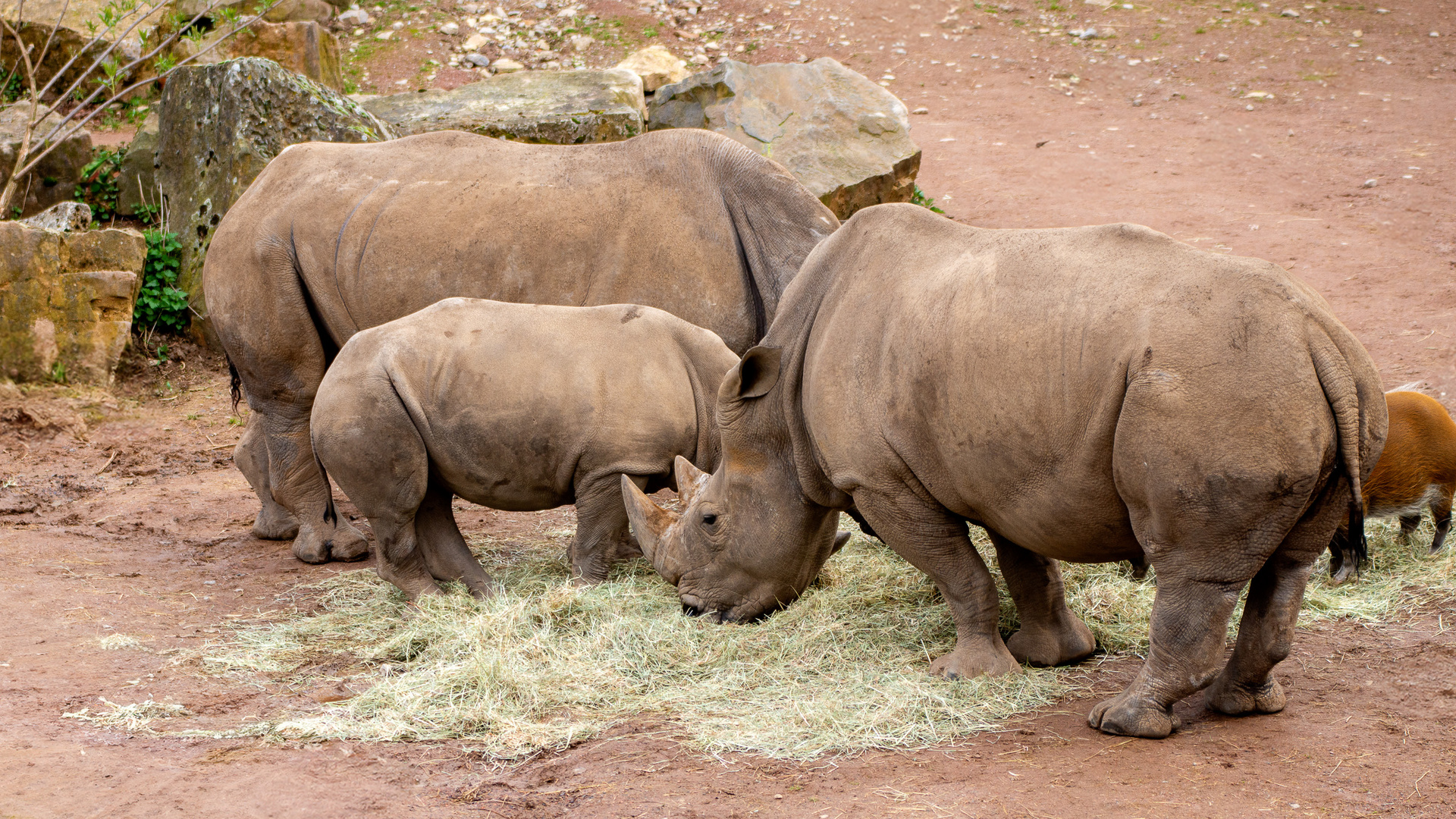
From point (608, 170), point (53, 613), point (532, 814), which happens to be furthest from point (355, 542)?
point (532, 814)

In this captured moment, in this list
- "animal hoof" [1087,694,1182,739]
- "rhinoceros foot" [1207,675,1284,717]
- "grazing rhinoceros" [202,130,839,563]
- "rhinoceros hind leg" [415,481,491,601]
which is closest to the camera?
"animal hoof" [1087,694,1182,739]

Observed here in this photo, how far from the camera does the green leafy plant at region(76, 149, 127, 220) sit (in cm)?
1201

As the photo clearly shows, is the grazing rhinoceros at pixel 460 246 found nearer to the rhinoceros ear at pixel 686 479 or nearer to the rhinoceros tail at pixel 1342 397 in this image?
the rhinoceros ear at pixel 686 479

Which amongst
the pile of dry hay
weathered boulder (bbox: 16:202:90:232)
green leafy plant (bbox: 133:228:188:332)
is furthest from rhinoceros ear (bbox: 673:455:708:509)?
weathered boulder (bbox: 16:202:90:232)

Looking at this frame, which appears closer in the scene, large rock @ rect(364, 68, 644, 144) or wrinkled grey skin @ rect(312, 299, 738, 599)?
wrinkled grey skin @ rect(312, 299, 738, 599)

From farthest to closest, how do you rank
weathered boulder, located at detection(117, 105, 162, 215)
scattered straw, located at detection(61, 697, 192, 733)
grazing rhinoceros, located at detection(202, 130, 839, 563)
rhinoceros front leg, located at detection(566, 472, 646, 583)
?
weathered boulder, located at detection(117, 105, 162, 215)
grazing rhinoceros, located at detection(202, 130, 839, 563)
rhinoceros front leg, located at detection(566, 472, 646, 583)
scattered straw, located at detection(61, 697, 192, 733)

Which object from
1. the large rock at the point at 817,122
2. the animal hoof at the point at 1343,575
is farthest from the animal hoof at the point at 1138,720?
the large rock at the point at 817,122

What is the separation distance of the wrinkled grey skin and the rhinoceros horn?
181mm

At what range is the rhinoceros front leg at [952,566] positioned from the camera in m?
4.52

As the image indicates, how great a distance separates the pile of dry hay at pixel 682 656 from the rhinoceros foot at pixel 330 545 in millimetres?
612

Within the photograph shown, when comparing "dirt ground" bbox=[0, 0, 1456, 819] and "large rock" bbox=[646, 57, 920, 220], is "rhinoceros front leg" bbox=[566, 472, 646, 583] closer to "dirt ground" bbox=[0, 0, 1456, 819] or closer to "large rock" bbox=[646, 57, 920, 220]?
"dirt ground" bbox=[0, 0, 1456, 819]

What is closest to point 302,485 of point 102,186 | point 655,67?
point 102,186

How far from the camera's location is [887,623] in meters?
5.21

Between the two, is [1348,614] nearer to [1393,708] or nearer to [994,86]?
[1393,708]
